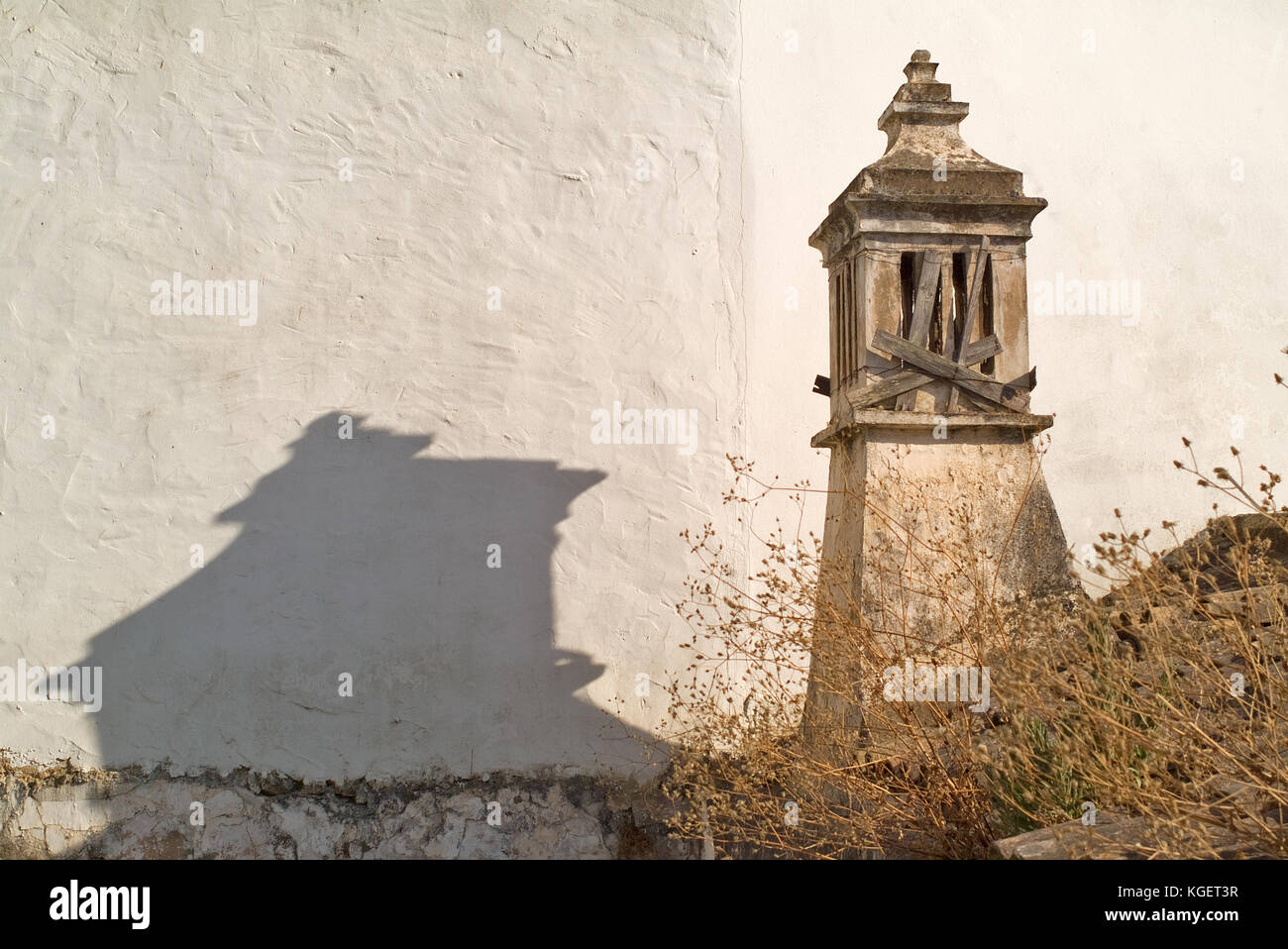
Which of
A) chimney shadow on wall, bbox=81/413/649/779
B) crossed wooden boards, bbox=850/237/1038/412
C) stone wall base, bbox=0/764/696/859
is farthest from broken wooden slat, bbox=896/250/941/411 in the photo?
stone wall base, bbox=0/764/696/859

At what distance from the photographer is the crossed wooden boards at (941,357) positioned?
4738mm

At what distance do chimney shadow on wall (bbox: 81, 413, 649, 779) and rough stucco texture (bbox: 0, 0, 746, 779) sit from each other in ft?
0.05

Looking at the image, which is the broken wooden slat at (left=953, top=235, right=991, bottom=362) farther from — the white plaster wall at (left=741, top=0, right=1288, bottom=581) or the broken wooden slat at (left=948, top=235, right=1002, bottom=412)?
the white plaster wall at (left=741, top=0, right=1288, bottom=581)

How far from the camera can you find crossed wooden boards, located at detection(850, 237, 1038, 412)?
4738 millimetres

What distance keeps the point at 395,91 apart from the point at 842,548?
11.5ft

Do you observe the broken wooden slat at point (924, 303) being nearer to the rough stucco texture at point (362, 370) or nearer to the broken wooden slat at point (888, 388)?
the broken wooden slat at point (888, 388)

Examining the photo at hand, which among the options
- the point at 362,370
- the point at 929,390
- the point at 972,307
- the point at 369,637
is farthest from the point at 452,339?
the point at 972,307

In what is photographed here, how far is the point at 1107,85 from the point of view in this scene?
21.6 ft

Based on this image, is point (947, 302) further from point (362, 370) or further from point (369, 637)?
point (369, 637)

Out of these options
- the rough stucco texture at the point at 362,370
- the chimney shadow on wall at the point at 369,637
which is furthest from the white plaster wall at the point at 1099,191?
the chimney shadow on wall at the point at 369,637

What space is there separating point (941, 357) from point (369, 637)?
3.13 meters

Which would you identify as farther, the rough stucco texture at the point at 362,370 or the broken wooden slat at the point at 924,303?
the rough stucco texture at the point at 362,370

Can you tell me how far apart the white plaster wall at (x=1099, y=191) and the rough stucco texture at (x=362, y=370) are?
34 cm

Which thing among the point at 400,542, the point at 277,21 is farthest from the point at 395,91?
the point at 400,542
